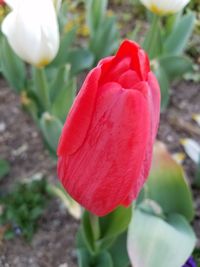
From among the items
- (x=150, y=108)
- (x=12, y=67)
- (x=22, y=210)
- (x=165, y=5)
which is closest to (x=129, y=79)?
(x=150, y=108)

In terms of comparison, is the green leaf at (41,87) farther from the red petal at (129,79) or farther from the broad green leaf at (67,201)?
the red petal at (129,79)

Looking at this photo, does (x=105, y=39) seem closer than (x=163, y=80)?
No

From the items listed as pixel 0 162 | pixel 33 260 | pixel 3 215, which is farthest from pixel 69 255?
pixel 0 162

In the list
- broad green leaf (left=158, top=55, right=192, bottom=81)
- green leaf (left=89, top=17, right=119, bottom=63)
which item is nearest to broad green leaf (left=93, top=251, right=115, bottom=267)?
broad green leaf (left=158, top=55, right=192, bottom=81)

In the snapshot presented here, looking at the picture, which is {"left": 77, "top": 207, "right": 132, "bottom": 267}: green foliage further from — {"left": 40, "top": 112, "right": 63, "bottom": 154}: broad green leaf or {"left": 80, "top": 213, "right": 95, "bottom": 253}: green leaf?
{"left": 40, "top": 112, "right": 63, "bottom": 154}: broad green leaf

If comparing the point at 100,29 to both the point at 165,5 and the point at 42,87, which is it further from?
the point at 165,5

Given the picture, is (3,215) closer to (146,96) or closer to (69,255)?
(69,255)
